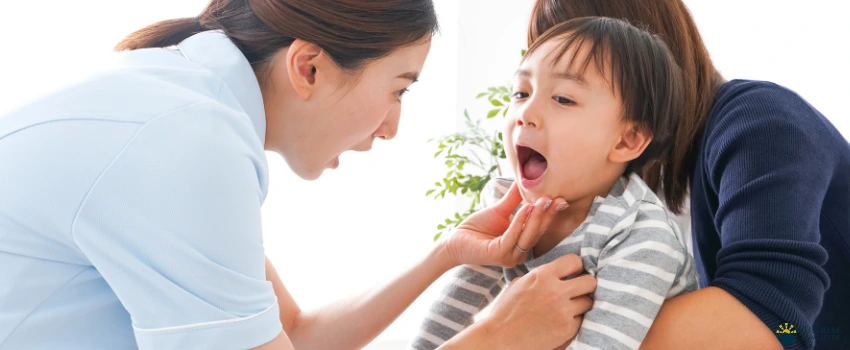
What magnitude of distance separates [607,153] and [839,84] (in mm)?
1655

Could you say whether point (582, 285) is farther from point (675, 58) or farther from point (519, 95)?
point (675, 58)

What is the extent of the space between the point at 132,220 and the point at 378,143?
276 cm

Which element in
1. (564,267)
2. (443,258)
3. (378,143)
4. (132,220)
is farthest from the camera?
(378,143)

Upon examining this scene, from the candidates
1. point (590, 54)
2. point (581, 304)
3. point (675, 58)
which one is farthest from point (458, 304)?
point (675, 58)

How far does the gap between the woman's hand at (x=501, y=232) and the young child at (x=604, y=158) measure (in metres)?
0.04

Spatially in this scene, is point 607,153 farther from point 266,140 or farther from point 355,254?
point 355,254

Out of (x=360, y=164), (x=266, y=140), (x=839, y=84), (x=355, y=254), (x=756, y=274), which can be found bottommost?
(x=355, y=254)

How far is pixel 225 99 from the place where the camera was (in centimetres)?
112

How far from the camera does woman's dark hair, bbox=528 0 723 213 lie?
4.61 feet

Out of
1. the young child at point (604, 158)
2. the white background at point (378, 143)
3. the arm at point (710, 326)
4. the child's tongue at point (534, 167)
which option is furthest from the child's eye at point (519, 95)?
the white background at point (378, 143)

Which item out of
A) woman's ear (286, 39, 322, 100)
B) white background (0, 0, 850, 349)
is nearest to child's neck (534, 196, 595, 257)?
woman's ear (286, 39, 322, 100)

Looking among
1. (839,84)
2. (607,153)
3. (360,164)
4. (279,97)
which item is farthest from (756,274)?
(360,164)

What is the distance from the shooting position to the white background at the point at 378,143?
9.73 feet

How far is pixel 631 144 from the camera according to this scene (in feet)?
4.32
